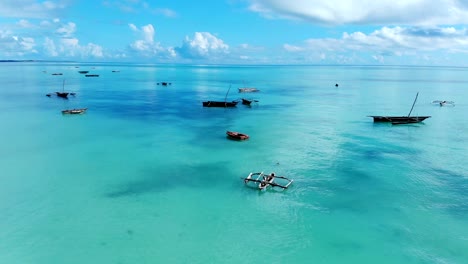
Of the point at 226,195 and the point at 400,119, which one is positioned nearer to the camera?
the point at 226,195

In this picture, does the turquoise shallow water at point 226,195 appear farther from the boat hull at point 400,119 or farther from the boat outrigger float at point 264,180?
the boat hull at point 400,119

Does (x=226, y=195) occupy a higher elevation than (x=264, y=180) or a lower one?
lower

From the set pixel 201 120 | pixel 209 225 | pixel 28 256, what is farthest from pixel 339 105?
pixel 28 256

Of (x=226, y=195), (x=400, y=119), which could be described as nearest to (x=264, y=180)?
(x=226, y=195)

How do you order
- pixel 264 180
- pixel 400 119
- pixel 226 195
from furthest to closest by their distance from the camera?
1. pixel 400 119
2. pixel 264 180
3. pixel 226 195

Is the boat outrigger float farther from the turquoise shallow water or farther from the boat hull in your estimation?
the boat hull

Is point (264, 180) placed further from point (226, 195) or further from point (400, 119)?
point (400, 119)

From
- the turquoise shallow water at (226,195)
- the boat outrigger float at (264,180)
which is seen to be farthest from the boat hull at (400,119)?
the boat outrigger float at (264,180)

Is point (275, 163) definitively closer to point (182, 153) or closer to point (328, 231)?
point (182, 153)

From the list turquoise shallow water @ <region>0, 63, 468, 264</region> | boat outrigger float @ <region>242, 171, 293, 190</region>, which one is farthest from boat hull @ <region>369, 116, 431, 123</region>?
boat outrigger float @ <region>242, 171, 293, 190</region>
